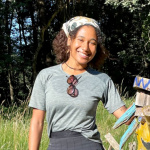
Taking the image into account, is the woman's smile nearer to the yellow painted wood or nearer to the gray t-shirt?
the gray t-shirt

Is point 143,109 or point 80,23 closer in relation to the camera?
point 143,109

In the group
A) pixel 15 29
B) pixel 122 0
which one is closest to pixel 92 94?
pixel 122 0

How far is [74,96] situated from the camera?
1.78 m

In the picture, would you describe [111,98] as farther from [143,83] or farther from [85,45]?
[143,83]

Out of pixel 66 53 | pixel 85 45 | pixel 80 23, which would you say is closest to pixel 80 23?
pixel 80 23

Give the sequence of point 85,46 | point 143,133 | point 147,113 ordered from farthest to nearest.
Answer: point 85,46
point 143,133
point 147,113

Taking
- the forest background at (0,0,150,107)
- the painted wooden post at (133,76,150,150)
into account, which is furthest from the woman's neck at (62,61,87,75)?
the forest background at (0,0,150,107)

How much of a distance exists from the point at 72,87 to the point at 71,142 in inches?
12.4

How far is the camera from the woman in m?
1.77

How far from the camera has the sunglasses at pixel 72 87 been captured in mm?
1789

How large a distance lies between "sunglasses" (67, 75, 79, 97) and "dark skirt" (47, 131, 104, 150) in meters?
0.22

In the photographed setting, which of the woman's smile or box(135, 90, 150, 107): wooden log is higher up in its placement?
the woman's smile

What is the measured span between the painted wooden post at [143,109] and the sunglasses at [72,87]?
1.53 ft

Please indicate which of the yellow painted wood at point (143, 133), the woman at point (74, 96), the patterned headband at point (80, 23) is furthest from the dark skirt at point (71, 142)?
the patterned headband at point (80, 23)
